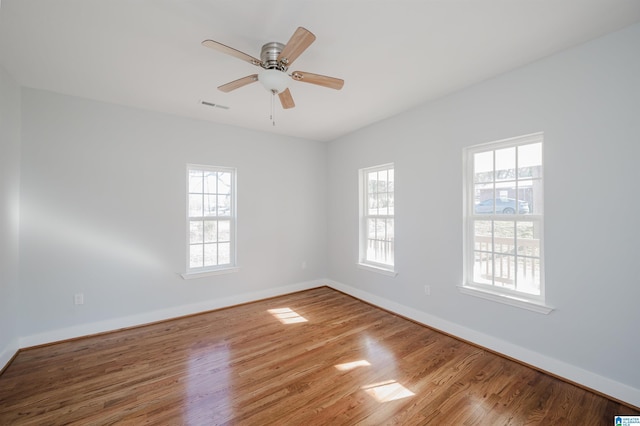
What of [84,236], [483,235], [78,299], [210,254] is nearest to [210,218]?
[210,254]

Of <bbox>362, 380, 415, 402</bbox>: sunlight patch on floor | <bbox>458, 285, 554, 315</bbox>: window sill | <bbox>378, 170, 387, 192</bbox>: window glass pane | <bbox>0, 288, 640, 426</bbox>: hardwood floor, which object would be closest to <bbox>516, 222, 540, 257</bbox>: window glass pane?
<bbox>458, 285, 554, 315</bbox>: window sill

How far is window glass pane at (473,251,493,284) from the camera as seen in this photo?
9.07 ft

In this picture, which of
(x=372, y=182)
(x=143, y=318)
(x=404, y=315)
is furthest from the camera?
(x=372, y=182)

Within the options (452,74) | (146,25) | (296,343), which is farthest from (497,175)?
(146,25)

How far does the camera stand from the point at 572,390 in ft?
6.74

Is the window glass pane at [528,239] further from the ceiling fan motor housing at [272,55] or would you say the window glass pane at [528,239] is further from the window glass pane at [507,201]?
the ceiling fan motor housing at [272,55]

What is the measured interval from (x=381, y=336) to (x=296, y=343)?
0.96 metres

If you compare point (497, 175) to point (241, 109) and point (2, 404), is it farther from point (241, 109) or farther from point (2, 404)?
point (2, 404)

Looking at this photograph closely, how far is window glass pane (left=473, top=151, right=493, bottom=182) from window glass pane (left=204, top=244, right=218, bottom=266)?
356 centimetres

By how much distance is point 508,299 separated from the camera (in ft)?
8.28

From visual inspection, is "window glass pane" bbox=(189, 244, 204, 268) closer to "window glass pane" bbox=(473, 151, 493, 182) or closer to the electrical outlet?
the electrical outlet

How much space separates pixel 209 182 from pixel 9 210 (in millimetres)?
1978

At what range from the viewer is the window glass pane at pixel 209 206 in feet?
12.7

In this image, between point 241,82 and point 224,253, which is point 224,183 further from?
point 241,82
